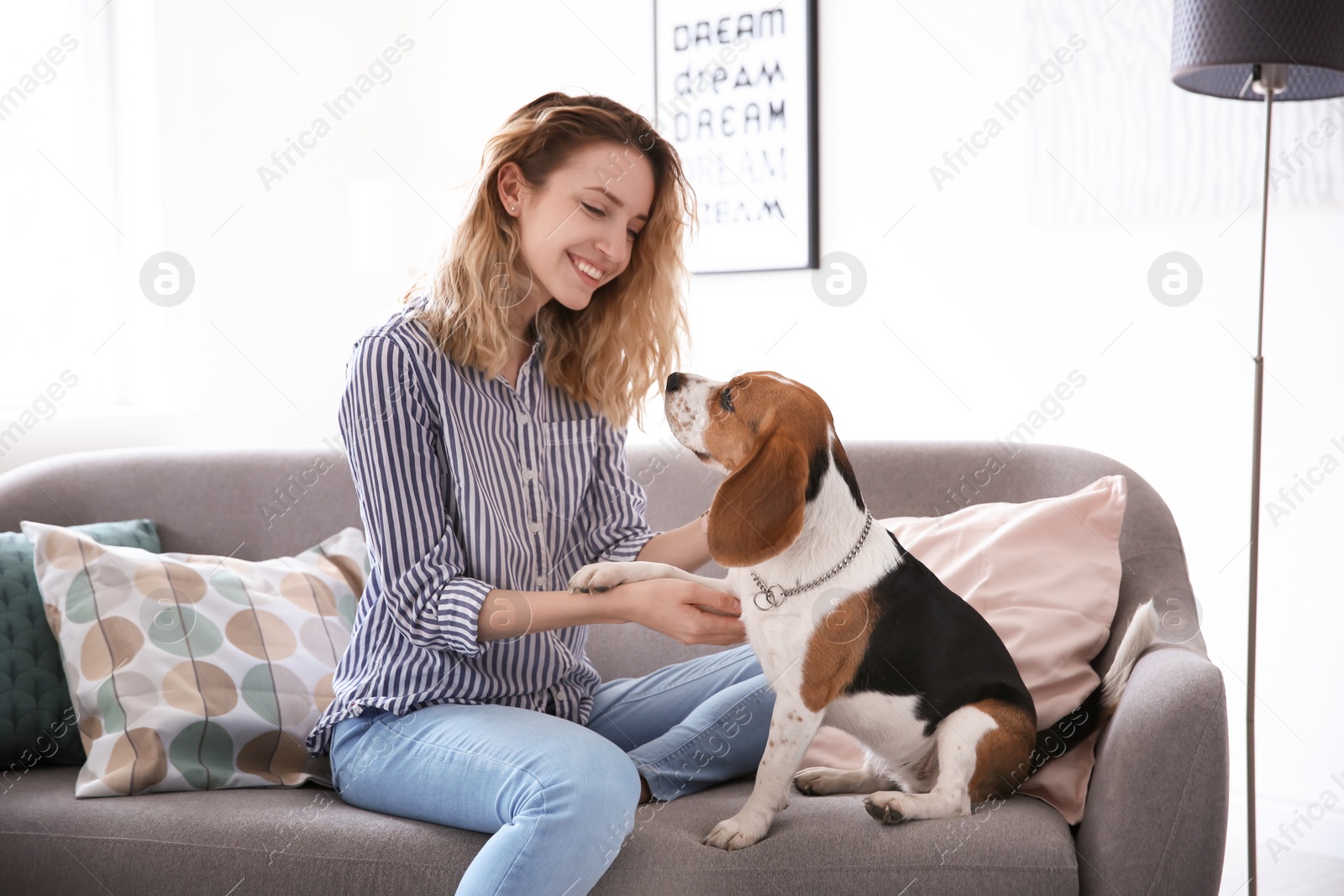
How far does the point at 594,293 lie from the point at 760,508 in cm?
70

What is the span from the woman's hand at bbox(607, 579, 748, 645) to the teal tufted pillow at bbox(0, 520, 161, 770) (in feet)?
3.58

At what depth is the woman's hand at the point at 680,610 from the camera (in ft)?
4.86

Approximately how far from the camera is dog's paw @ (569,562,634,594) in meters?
1.54

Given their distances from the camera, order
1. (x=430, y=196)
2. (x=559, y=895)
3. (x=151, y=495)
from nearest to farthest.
Result: 1. (x=559, y=895)
2. (x=151, y=495)
3. (x=430, y=196)

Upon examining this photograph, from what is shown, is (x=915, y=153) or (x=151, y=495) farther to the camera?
(x=915, y=153)

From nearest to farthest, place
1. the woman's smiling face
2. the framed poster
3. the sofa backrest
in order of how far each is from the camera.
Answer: the woman's smiling face, the sofa backrest, the framed poster

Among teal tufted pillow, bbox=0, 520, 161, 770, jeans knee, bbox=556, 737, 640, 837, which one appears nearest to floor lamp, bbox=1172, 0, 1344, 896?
jeans knee, bbox=556, 737, 640, 837

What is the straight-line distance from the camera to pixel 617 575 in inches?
61.3

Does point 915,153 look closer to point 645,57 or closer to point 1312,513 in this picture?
point 645,57

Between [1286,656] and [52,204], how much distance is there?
3769 millimetres

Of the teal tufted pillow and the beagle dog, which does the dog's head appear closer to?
the beagle dog

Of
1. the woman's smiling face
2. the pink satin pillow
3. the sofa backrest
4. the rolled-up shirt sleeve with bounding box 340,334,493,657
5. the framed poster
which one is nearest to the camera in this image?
the rolled-up shirt sleeve with bounding box 340,334,493,657

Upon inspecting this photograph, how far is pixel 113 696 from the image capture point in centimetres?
183

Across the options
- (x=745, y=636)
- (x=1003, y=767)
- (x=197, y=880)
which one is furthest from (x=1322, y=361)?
(x=197, y=880)
